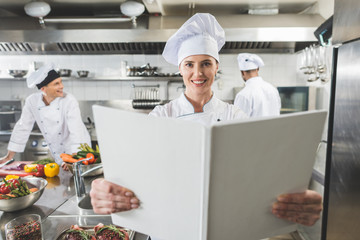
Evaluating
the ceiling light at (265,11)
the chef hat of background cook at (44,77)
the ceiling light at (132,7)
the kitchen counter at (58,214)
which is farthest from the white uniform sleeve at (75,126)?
the ceiling light at (265,11)

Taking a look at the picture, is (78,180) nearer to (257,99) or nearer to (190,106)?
(190,106)

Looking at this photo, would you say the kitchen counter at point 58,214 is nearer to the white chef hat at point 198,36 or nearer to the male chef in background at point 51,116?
the white chef hat at point 198,36

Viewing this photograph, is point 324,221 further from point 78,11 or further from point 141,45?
point 78,11

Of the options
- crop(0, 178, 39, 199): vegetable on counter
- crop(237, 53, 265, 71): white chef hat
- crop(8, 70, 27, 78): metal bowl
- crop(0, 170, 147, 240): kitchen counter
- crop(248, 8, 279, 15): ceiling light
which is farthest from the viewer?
crop(8, 70, 27, 78): metal bowl

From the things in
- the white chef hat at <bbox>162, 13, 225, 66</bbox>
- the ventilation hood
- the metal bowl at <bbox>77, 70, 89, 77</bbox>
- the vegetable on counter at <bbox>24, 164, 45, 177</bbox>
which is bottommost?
the vegetable on counter at <bbox>24, 164, 45, 177</bbox>

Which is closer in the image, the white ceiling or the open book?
the open book

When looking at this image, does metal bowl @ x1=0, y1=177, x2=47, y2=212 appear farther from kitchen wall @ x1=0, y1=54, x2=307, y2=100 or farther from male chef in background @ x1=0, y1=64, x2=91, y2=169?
kitchen wall @ x1=0, y1=54, x2=307, y2=100

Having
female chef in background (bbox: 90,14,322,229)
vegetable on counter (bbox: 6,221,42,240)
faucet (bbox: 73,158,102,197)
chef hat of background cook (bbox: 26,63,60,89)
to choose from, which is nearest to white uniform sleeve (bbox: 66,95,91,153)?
chef hat of background cook (bbox: 26,63,60,89)

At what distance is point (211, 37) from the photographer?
1.34m

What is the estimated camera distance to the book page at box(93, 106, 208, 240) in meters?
0.57

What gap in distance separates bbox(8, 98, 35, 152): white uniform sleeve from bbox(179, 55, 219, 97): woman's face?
2086 mm

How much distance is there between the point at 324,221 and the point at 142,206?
5.34 feet

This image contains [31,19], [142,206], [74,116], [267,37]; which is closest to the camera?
[142,206]

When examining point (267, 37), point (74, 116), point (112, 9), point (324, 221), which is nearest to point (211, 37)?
point (324, 221)
